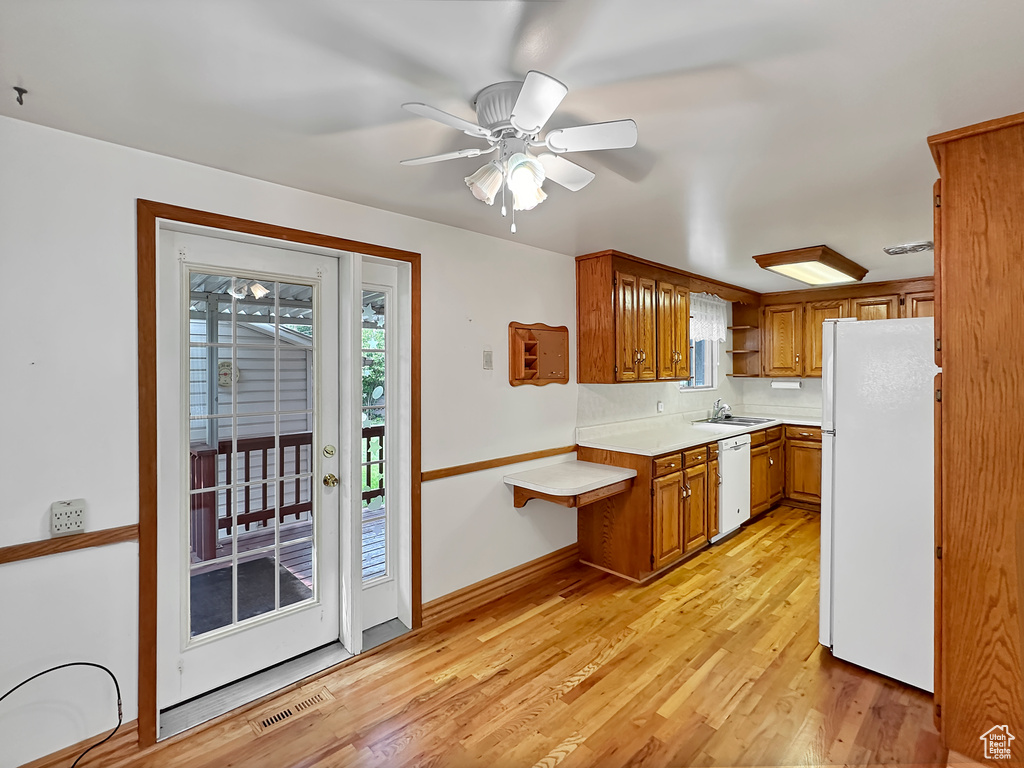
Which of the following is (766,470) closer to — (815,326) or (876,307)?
(815,326)

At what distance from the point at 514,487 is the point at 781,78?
2600 mm

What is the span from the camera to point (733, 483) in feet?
14.4

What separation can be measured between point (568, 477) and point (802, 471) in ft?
10.7

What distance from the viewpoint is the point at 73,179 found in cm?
187

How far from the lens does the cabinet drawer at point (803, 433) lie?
5199 mm

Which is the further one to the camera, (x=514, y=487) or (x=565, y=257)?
(x=565, y=257)

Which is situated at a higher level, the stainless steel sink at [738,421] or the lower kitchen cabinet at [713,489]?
the stainless steel sink at [738,421]

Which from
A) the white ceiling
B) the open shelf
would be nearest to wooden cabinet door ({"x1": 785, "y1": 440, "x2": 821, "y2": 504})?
the open shelf

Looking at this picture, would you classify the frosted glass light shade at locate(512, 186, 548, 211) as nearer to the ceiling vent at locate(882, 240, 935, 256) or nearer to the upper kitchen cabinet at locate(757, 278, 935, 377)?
the ceiling vent at locate(882, 240, 935, 256)

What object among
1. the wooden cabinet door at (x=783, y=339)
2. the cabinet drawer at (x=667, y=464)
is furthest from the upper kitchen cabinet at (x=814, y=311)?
the cabinet drawer at (x=667, y=464)

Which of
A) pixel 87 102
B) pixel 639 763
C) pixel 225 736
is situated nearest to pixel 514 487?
pixel 639 763

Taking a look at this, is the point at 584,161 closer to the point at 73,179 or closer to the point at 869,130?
the point at 869,130

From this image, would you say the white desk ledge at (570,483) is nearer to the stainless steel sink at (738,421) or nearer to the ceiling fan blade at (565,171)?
the ceiling fan blade at (565,171)

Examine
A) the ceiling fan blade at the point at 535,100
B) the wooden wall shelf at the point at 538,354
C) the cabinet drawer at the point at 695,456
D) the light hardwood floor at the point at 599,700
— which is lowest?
the light hardwood floor at the point at 599,700
